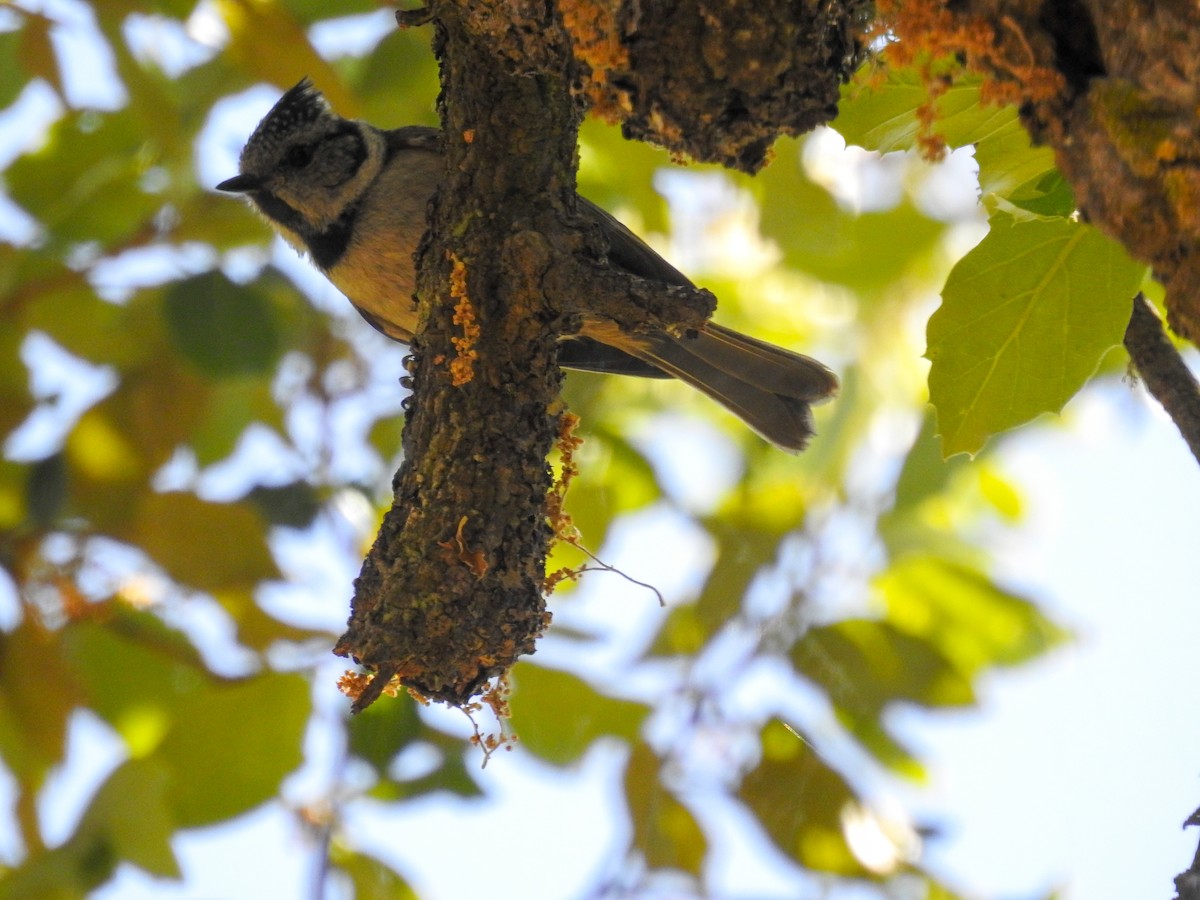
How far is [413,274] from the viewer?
3666 millimetres

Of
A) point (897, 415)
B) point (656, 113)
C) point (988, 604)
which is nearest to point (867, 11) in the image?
point (656, 113)

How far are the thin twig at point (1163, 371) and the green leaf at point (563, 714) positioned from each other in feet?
6.28

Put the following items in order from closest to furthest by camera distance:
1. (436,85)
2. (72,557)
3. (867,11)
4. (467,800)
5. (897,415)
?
(867,11) < (467,800) < (436,85) < (72,557) < (897,415)

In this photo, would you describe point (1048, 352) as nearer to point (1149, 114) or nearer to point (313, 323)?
point (1149, 114)

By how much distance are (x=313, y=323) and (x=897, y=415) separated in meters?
2.22

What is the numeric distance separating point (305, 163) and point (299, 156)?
7 centimetres

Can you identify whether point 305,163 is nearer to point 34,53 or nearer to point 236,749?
point 34,53

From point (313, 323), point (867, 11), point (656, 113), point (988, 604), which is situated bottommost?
point (656, 113)

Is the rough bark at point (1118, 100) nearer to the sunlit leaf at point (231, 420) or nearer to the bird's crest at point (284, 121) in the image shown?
the bird's crest at point (284, 121)

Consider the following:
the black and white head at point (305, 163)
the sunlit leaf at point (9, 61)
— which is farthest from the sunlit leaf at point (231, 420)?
the sunlit leaf at point (9, 61)

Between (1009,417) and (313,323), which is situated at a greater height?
(313,323)

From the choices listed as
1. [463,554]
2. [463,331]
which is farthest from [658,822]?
[463,331]

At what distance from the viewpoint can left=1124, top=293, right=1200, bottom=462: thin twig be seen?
1.85 metres

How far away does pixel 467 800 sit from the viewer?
3549 millimetres
